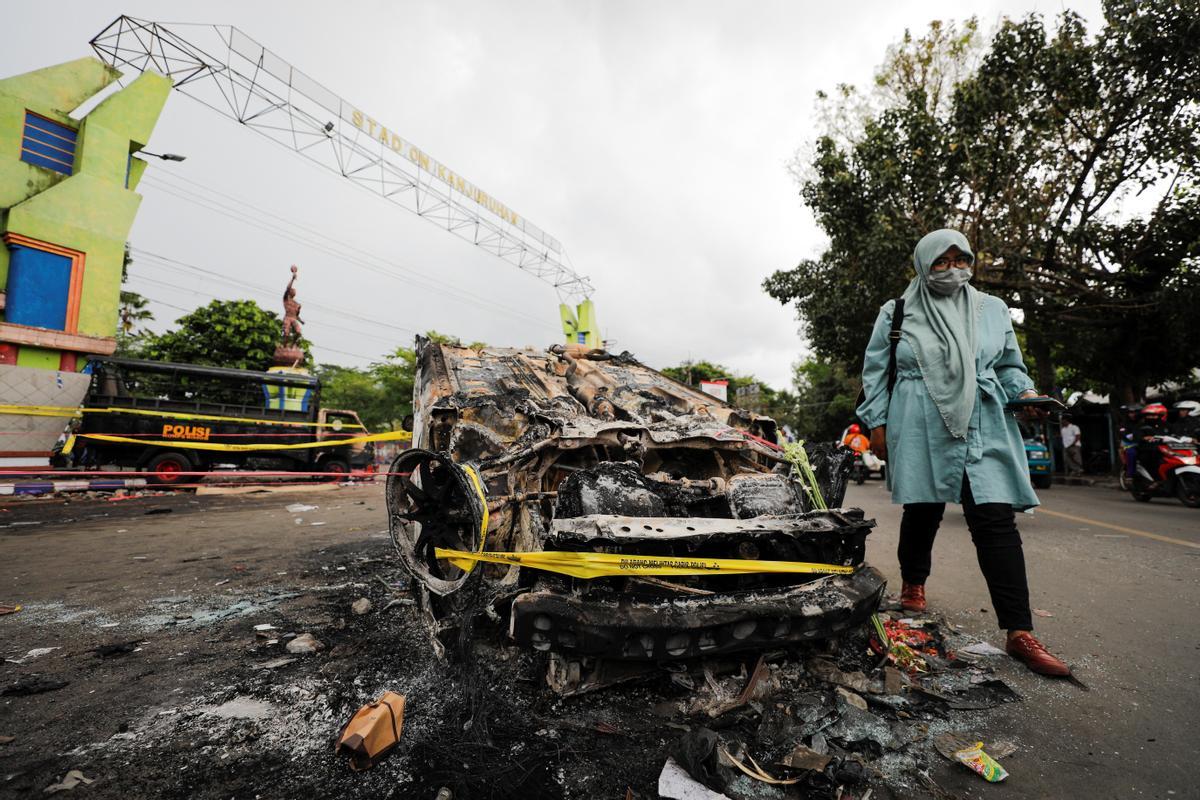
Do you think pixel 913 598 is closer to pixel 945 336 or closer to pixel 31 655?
pixel 945 336

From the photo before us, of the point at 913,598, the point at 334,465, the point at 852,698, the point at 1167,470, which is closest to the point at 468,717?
the point at 852,698

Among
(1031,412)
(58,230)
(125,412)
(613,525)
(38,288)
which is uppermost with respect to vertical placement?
(58,230)

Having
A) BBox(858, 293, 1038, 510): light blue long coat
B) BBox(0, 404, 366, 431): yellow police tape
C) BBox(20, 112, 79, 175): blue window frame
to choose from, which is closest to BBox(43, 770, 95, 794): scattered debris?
BBox(858, 293, 1038, 510): light blue long coat

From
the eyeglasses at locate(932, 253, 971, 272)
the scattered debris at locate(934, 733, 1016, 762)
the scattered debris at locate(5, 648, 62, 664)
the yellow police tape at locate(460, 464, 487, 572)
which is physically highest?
the eyeglasses at locate(932, 253, 971, 272)

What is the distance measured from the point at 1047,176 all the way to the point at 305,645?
44.4 feet

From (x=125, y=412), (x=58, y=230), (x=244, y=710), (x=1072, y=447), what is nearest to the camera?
(x=244, y=710)

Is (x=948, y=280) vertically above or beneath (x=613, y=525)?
above

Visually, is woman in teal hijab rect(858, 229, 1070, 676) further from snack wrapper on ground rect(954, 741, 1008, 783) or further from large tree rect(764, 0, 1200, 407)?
large tree rect(764, 0, 1200, 407)

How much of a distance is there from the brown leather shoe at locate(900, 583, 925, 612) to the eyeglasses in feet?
5.71

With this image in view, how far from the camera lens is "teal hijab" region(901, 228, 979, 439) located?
2.45 m

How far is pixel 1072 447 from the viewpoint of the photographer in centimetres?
1341

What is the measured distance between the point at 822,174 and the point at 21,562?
42.4 ft

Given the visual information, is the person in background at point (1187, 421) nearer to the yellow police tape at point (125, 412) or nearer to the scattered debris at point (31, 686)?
the scattered debris at point (31, 686)

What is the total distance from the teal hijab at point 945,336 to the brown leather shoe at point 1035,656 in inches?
35.5
